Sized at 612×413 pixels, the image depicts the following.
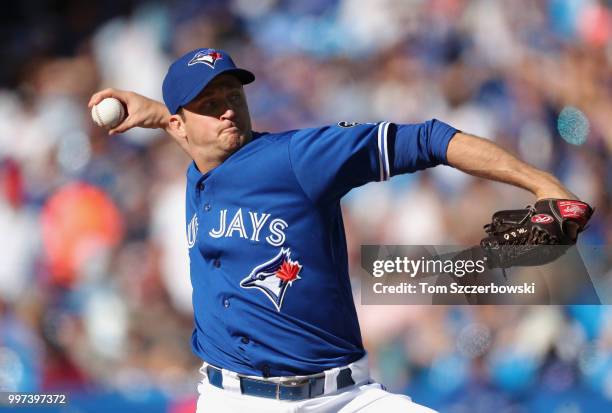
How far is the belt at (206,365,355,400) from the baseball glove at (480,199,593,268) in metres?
0.65

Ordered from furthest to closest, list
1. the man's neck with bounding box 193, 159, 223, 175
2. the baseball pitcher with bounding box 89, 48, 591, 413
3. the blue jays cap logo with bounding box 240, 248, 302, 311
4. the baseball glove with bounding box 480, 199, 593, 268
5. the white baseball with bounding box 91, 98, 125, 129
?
the white baseball with bounding box 91, 98, 125, 129 → the man's neck with bounding box 193, 159, 223, 175 → the blue jays cap logo with bounding box 240, 248, 302, 311 → the baseball pitcher with bounding box 89, 48, 591, 413 → the baseball glove with bounding box 480, 199, 593, 268

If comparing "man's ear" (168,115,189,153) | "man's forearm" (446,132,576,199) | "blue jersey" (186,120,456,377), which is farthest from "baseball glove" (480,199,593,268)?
"man's ear" (168,115,189,153)

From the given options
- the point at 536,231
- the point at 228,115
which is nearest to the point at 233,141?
the point at 228,115

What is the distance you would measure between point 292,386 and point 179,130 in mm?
1032

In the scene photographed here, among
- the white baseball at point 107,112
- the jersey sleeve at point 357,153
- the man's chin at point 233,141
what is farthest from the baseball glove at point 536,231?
the white baseball at point 107,112

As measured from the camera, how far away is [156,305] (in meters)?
5.22

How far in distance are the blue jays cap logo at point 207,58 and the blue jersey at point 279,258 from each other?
302 mm

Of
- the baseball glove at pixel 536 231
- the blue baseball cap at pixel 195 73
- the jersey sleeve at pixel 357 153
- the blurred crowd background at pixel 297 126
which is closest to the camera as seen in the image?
the baseball glove at pixel 536 231

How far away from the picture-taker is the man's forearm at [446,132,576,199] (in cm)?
215

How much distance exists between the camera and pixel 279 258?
276cm

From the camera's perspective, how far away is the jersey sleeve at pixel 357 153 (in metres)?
2.43

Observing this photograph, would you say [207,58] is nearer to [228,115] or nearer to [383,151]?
[228,115]

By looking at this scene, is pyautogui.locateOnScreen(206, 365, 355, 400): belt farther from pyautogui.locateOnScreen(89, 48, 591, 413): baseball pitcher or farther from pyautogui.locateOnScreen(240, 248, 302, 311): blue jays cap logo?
pyautogui.locateOnScreen(240, 248, 302, 311): blue jays cap logo

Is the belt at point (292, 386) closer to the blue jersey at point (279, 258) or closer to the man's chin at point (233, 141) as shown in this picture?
the blue jersey at point (279, 258)
